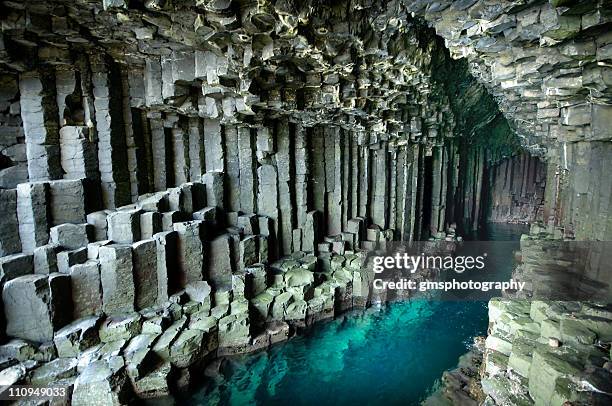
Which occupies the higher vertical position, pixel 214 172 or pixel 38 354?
pixel 214 172

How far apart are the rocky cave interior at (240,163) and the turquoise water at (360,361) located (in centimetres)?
69

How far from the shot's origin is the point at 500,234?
22344 millimetres

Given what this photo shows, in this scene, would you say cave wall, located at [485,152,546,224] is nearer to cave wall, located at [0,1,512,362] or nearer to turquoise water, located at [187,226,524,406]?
cave wall, located at [0,1,512,362]

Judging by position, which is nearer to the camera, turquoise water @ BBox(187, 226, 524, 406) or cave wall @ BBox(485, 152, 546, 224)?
turquoise water @ BBox(187, 226, 524, 406)

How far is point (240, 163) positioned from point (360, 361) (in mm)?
7863

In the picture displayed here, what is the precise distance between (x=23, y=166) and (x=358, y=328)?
11.2 meters

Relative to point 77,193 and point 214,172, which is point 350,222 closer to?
point 214,172

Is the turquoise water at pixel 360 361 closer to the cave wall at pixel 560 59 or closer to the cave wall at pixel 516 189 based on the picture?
the cave wall at pixel 560 59

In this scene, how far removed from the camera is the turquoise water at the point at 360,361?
332 inches

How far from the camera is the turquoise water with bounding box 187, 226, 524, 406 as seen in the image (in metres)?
8.43

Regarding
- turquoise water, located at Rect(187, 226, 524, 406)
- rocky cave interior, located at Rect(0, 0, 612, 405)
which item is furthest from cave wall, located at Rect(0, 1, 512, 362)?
turquoise water, located at Rect(187, 226, 524, 406)

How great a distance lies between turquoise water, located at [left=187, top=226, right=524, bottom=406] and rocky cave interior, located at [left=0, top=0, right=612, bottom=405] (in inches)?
27.1

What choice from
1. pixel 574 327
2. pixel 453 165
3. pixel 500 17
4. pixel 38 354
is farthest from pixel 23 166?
pixel 453 165

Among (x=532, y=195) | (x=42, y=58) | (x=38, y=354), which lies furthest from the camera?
(x=532, y=195)
